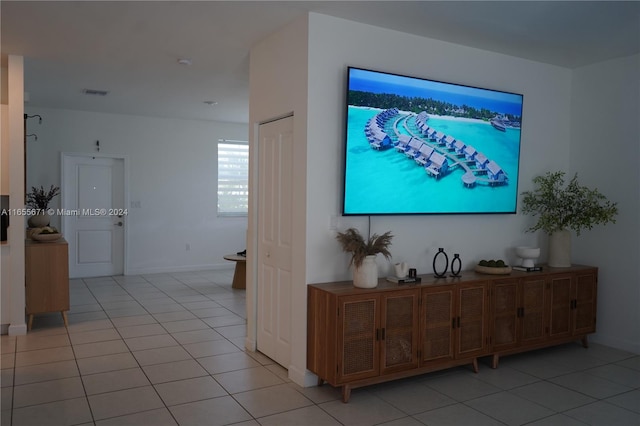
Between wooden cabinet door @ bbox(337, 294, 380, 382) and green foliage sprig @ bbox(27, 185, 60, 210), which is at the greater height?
green foliage sprig @ bbox(27, 185, 60, 210)

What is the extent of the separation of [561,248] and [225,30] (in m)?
3.66

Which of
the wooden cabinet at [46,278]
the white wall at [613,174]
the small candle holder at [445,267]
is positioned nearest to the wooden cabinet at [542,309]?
the white wall at [613,174]

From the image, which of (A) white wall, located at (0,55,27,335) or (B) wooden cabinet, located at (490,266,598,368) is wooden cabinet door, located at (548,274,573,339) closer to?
(B) wooden cabinet, located at (490,266,598,368)

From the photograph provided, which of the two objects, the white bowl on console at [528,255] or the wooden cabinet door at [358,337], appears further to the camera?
the white bowl on console at [528,255]

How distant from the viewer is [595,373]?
4.12m

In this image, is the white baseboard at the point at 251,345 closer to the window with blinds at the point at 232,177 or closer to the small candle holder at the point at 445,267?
the small candle holder at the point at 445,267

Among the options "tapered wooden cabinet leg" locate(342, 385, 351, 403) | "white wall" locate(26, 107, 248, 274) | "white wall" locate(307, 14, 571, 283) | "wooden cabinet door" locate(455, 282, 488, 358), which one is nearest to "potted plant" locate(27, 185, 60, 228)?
"white wall" locate(26, 107, 248, 274)

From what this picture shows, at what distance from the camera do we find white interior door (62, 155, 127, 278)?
314 inches

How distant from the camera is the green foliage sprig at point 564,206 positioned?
4.70 metres

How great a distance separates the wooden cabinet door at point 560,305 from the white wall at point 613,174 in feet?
1.83

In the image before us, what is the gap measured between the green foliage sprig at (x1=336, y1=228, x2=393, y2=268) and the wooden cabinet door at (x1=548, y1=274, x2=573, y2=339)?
6.02ft

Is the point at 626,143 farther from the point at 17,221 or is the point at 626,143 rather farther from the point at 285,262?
the point at 17,221

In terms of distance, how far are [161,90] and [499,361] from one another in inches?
197

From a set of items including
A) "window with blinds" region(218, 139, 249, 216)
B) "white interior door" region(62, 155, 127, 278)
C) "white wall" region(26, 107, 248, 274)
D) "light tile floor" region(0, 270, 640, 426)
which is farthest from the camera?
"window with blinds" region(218, 139, 249, 216)
